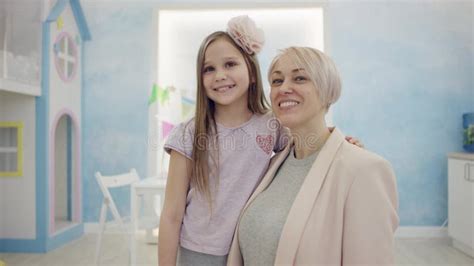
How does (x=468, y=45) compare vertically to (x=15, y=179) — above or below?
above

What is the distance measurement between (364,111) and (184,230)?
3.22 metres

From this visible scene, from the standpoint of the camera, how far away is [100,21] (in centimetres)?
426

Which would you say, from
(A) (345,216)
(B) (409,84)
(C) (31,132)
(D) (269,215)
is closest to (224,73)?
(D) (269,215)

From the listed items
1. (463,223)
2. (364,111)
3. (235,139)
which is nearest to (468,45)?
(364,111)

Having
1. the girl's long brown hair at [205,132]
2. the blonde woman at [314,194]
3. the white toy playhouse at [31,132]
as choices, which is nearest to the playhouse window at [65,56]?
the white toy playhouse at [31,132]

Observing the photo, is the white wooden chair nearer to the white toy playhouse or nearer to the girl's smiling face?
the white toy playhouse

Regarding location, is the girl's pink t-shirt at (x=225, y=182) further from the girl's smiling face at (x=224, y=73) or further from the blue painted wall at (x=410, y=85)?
the blue painted wall at (x=410, y=85)

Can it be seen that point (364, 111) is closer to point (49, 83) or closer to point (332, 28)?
point (332, 28)

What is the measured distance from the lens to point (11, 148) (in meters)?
3.62

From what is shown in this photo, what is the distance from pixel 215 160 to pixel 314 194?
369 mm

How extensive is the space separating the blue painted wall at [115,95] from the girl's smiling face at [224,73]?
307 centimetres

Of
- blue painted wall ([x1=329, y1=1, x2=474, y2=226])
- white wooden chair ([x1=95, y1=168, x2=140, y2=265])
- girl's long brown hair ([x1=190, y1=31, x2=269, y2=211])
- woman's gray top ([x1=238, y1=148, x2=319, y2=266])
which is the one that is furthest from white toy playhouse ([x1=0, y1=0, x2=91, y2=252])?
woman's gray top ([x1=238, y1=148, x2=319, y2=266])

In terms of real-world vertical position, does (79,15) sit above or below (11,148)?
above

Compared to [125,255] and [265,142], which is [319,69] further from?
[125,255]
